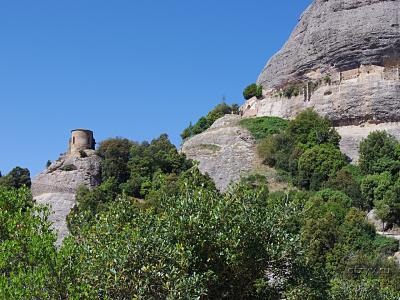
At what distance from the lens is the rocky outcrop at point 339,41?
55.9 m

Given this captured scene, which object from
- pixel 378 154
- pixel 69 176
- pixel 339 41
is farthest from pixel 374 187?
pixel 69 176

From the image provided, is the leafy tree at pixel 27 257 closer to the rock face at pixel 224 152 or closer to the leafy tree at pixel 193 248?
the leafy tree at pixel 193 248

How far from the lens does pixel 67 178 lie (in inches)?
2103

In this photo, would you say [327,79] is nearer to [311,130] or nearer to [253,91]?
[311,130]

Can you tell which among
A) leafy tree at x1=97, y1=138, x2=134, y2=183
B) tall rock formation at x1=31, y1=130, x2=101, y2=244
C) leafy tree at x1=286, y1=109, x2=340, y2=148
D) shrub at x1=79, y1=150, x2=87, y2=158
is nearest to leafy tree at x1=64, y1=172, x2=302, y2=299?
tall rock formation at x1=31, y1=130, x2=101, y2=244

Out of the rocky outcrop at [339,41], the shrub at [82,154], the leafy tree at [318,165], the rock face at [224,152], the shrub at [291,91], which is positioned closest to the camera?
the leafy tree at [318,165]

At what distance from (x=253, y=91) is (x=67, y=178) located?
1963cm

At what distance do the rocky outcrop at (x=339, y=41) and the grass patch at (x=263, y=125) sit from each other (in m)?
4.08

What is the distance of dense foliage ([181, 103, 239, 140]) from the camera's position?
68188 mm

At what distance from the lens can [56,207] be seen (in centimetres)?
4859

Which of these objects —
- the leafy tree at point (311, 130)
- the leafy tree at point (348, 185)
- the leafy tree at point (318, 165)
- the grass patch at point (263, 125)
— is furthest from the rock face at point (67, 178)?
the leafy tree at point (348, 185)

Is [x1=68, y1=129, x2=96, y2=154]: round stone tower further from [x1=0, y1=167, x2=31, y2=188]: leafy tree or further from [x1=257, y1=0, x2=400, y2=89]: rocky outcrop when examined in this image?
[x1=257, y1=0, x2=400, y2=89]: rocky outcrop

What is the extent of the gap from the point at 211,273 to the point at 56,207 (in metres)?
32.9

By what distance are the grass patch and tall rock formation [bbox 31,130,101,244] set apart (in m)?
12.5
